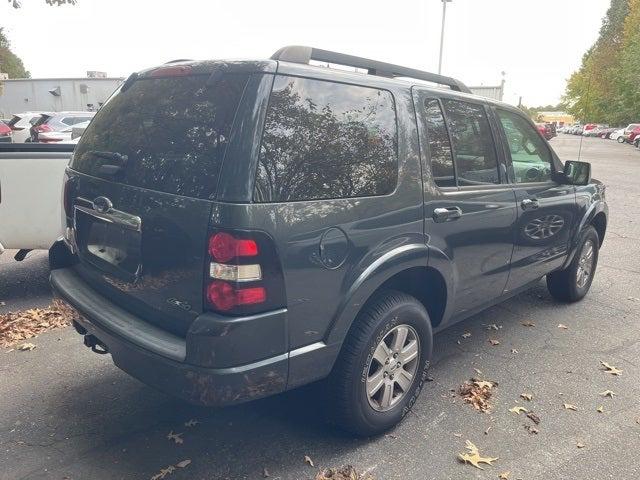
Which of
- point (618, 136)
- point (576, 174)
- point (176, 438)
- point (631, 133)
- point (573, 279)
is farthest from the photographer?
point (618, 136)

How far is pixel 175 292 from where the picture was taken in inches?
91.3

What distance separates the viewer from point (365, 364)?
267 centimetres

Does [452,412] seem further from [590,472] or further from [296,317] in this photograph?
[296,317]

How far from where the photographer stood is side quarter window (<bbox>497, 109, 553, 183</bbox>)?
386cm

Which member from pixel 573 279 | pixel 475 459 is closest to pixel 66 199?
pixel 475 459

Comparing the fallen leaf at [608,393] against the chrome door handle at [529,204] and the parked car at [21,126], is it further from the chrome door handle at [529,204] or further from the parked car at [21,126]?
the parked car at [21,126]

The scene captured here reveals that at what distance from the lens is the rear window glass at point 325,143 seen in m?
2.27

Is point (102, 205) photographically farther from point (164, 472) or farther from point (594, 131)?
point (594, 131)

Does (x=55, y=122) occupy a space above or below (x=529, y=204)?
above

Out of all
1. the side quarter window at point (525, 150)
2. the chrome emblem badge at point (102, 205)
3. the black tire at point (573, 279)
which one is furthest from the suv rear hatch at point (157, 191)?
the black tire at point (573, 279)

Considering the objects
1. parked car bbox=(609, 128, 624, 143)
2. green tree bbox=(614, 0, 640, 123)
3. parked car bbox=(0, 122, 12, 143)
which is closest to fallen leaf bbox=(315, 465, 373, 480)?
parked car bbox=(0, 122, 12, 143)

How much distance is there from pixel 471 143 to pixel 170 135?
196 centimetres

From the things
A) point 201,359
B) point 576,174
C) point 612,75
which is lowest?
point 201,359

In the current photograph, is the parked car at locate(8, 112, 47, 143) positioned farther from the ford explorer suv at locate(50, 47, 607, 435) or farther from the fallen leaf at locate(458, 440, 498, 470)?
the fallen leaf at locate(458, 440, 498, 470)
